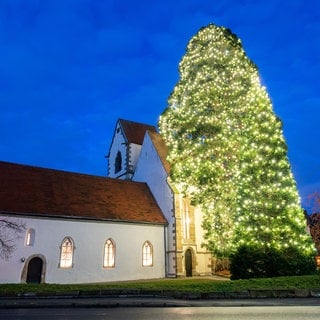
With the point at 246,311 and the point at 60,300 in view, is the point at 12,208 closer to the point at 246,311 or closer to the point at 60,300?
the point at 60,300

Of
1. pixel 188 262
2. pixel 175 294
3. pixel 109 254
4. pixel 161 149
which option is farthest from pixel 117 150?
Result: pixel 175 294

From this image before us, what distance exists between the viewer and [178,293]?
14.3 metres

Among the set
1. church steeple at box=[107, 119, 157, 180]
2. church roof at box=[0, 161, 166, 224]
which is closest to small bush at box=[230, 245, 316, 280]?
church roof at box=[0, 161, 166, 224]

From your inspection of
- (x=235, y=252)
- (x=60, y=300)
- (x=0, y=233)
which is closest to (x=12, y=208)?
(x=0, y=233)

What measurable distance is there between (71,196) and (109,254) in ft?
Result: 17.1

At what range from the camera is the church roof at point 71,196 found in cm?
2225

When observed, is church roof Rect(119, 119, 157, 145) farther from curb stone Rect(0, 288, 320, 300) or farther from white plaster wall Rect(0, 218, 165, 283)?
curb stone Rect(0, 288, 320, 300)

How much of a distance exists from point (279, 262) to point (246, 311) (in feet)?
25.2

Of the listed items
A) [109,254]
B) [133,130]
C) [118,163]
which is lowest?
[109,254]

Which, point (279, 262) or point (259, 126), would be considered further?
point (259, 126)

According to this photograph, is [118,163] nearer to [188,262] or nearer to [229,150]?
[188,262]

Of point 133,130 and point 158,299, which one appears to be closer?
point 158,299

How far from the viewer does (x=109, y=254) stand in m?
24.4

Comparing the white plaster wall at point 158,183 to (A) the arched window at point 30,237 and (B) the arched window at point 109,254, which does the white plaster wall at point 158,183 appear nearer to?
(B) the arched window at point 109,254
